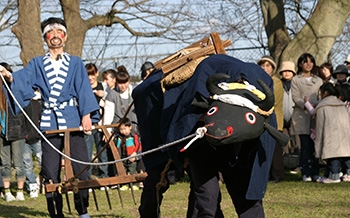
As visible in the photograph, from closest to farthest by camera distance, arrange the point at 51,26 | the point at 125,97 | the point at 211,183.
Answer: the point at 211,183
the point at 51,26
the point at 125,97

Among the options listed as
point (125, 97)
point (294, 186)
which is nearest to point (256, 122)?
point (294, 186)

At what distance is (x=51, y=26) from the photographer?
779 centimetres

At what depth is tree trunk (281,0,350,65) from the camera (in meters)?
15.3

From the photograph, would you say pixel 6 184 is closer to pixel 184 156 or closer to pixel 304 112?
pixel 304 112

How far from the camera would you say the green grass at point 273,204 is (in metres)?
8.73

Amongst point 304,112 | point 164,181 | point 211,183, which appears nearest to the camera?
point 211,183

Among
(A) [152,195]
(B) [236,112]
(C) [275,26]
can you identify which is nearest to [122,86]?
(C) [275,26]

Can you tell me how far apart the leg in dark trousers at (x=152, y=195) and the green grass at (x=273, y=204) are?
2.03 meters

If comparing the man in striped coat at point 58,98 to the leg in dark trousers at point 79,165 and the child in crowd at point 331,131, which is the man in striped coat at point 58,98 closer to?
the leg in dark trousers at point 79,165

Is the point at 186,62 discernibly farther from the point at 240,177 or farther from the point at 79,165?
the point at 79,165

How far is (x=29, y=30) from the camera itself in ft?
55.8

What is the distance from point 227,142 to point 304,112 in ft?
24.4

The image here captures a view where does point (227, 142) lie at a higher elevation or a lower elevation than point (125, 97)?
lower

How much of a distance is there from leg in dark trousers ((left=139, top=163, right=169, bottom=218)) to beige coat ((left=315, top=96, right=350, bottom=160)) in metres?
5.57
